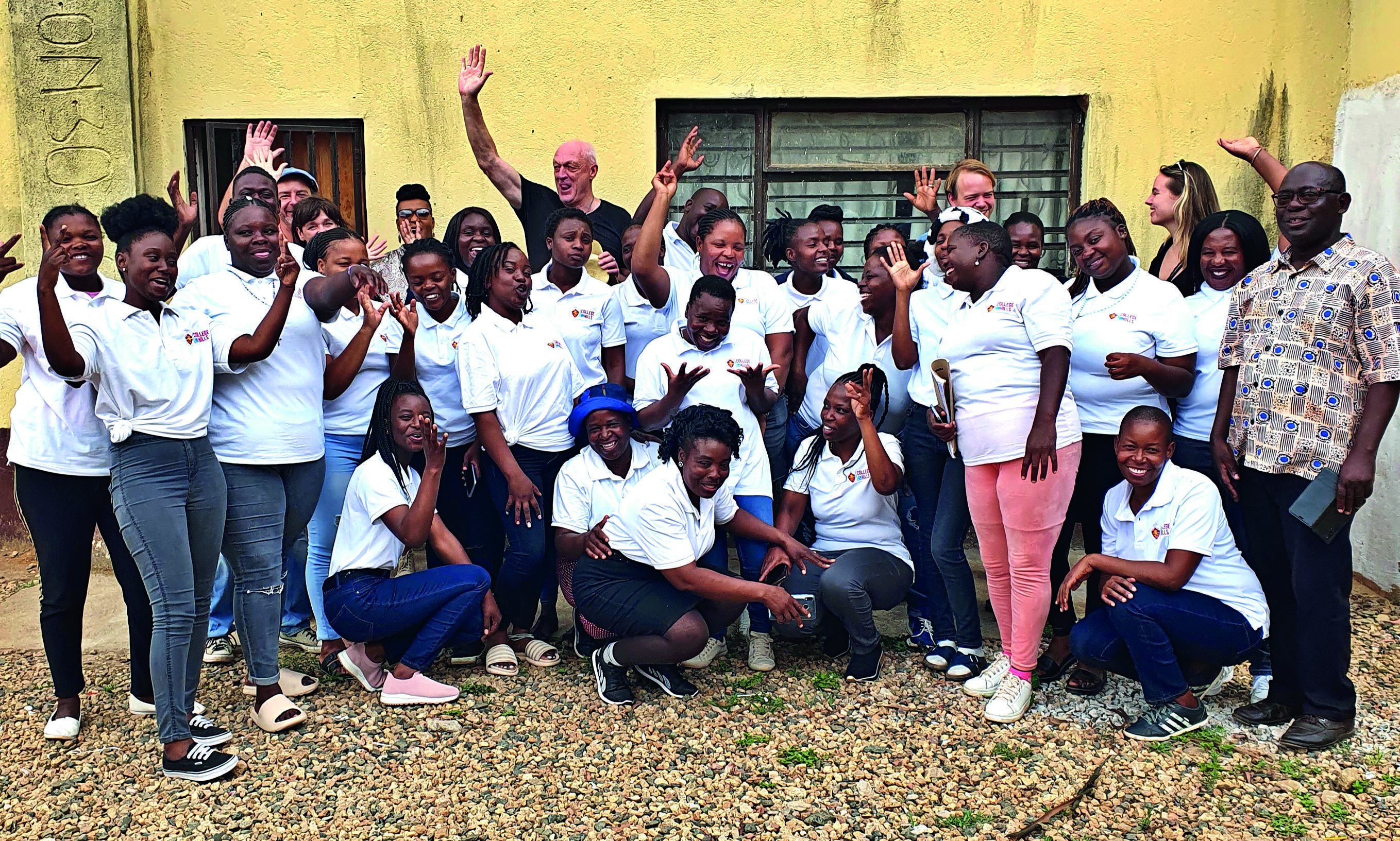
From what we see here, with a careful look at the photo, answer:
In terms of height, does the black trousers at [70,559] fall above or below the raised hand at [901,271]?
A: below

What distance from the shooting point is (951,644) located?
449cm

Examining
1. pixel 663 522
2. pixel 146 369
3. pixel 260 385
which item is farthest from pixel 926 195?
pixel 146 369

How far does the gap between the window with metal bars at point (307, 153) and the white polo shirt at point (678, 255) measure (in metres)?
2.27

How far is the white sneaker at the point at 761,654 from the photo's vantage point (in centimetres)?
447

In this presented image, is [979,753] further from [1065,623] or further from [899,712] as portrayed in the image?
[1065,623]

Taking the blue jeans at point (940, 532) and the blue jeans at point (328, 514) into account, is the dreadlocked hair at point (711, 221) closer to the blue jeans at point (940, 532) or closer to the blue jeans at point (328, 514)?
the blue jeans at point (940, 532)

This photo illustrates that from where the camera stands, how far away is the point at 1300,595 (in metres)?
3.77

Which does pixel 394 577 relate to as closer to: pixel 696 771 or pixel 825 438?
pixel 696 771

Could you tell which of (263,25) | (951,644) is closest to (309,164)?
(263,25)

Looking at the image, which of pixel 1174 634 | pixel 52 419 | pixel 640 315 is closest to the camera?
pixel 52 419

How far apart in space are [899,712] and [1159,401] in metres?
1.55

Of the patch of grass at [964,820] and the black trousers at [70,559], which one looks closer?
the patch of grass at [964,820]

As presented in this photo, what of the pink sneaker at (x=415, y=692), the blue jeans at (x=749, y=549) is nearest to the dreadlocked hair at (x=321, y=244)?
the pink sneaker at (x=415, y=692)

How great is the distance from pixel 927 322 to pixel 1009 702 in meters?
1.49
